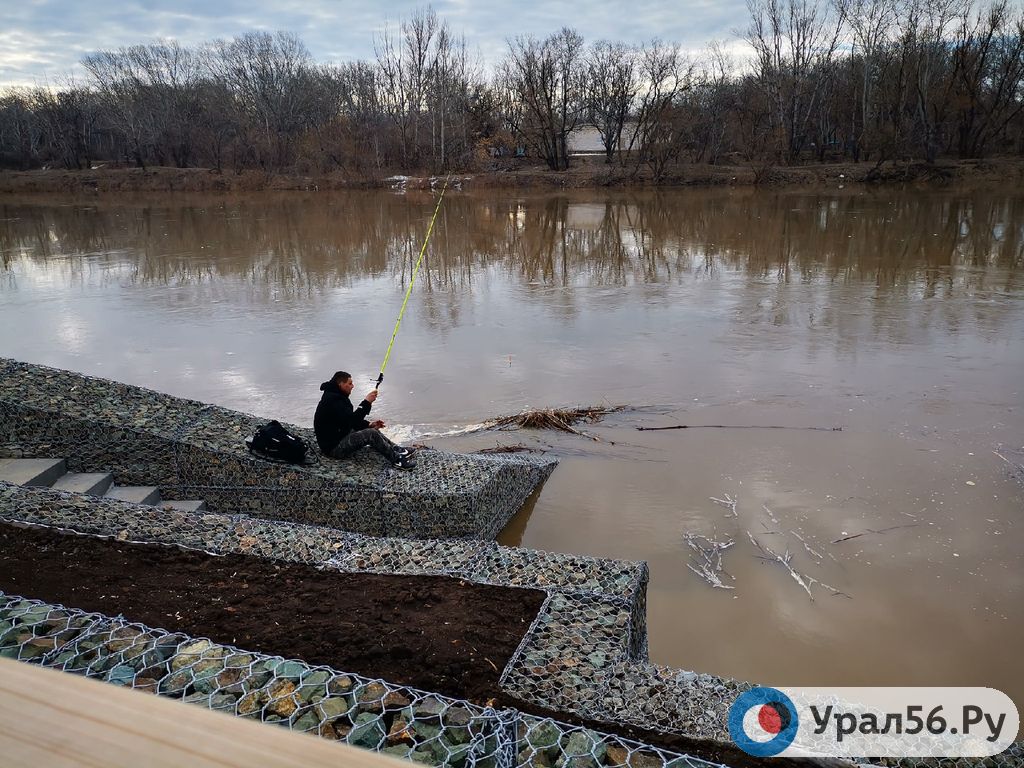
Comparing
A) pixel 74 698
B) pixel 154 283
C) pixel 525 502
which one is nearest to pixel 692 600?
pixel 525 502

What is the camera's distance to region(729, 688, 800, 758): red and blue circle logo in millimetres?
3332

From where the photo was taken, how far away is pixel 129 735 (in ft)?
2.77

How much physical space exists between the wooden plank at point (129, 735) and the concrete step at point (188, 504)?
243 inches

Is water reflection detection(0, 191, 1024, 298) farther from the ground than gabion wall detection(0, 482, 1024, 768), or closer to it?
farther from the ground

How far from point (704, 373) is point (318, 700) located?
27.0 ft

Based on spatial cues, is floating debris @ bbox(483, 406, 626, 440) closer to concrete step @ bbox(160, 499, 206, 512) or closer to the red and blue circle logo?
concrete step @ bbox(160, 499, 206, 512)

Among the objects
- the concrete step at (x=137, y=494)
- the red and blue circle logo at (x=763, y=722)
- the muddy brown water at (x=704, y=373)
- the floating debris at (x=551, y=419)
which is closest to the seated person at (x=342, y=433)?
the muddy brown water at (x=704, y=373)

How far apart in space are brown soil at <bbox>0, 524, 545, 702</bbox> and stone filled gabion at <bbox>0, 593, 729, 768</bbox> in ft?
1.29

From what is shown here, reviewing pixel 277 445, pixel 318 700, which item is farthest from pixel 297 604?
pixel 277 445

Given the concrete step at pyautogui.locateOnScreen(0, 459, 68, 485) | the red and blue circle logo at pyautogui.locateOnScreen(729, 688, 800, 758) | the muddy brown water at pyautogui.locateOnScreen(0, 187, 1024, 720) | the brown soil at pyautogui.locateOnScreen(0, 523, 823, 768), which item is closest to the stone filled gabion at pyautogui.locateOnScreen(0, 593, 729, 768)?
the brown soil at pyautogui.locateOnScreen(0, 523, 823, 768)

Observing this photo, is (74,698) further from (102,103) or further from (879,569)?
(102,103)

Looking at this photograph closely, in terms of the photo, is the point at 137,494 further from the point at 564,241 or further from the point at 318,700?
the point at 564,241

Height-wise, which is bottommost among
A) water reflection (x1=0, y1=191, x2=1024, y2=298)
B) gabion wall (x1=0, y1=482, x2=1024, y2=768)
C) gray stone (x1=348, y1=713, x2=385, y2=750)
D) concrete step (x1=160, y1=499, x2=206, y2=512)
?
concrete step (x1=160, y1=499, x2=206, y2=512)

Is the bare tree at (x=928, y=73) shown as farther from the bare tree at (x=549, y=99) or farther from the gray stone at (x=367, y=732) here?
the gray stone at (x=367, y=732)
